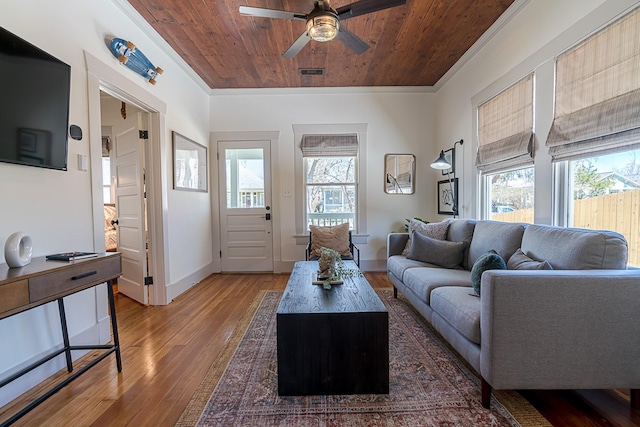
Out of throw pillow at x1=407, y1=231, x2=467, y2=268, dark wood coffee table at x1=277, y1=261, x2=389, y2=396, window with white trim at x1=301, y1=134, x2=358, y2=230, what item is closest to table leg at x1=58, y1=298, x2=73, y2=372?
dark wood coffee table at x1=277, y1=261, x2=389, y2=396

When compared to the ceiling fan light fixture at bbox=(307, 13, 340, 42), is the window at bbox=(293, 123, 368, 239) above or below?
below

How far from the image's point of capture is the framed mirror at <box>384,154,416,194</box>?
4.46 m

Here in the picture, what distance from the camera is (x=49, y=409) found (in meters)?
1.54

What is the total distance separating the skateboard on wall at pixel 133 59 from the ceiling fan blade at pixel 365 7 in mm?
1854

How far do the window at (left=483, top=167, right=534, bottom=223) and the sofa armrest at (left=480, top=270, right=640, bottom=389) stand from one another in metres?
1.32

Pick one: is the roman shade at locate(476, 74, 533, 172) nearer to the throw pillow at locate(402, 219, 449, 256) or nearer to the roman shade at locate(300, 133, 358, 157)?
the throw pillow at locate(402, 219, 449, 256)

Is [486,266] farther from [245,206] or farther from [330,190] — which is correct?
[245,206]

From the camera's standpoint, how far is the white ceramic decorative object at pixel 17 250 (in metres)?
1.40

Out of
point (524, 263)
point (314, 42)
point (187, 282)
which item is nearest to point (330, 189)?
point (314, 42)

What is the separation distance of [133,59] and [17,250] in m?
1.97

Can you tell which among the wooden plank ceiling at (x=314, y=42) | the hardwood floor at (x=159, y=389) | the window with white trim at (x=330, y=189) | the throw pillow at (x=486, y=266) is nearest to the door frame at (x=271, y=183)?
the window with white trim at (x=330, y=189)

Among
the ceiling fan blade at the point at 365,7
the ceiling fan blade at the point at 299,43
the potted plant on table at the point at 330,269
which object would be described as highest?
the ceiling fan blade at the point at 365,7

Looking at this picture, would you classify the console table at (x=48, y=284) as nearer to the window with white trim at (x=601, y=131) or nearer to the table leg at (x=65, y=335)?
the table leg at (x=65, y=335)

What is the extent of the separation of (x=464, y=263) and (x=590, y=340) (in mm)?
1368
